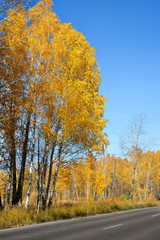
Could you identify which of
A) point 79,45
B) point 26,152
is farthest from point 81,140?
point 79,45

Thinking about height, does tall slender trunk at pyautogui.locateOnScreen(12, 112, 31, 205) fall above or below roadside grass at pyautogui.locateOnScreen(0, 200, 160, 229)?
above

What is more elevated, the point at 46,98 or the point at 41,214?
the point at 46,98

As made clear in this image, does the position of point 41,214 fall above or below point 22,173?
below

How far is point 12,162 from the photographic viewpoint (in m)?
11.7

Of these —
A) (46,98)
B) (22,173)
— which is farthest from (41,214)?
(46,98)

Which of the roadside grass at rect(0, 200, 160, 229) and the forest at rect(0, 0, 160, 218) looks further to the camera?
the forest at rect(0, 0, 160, 218)

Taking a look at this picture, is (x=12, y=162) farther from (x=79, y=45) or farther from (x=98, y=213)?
(x=79, y=45)

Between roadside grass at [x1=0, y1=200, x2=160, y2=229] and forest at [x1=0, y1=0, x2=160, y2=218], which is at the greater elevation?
forest at [x1=0, y1=0, x2=160, y2=218]

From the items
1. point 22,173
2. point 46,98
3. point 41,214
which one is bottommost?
point 41,214

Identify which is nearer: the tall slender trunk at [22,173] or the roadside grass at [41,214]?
the roadside grass at [41,214]

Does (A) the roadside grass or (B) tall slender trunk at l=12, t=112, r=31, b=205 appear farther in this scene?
(B) tall slender trunk at l=12, t=112, r=31, b=205

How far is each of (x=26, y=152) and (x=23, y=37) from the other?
5.97 m

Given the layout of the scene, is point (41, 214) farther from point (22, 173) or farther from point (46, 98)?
point (46, 98)

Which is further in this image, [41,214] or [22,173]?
[22,173]
